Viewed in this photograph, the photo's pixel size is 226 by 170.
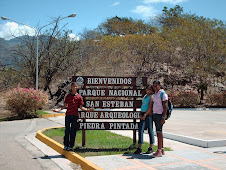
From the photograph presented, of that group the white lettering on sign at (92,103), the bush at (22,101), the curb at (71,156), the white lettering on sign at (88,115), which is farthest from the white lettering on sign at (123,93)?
the bush at (22,101)

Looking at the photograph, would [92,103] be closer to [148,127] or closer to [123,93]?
[123,93]

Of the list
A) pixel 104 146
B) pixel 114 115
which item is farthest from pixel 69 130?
pixel 114 115

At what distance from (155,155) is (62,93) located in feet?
67.6

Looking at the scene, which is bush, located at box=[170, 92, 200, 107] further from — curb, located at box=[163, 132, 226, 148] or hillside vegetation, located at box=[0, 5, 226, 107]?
curb, located at box=[163, 132, 226, 148]

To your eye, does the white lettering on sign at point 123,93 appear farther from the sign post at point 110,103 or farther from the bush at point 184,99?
the bush at point 184,99

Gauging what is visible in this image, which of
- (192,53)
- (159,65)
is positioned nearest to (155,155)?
(192,53)

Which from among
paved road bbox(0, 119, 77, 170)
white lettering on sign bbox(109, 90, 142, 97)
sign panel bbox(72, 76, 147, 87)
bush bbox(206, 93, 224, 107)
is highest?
sign panel bbox(72, 76, 147, 87)

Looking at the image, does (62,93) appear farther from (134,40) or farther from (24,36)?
(134,40)

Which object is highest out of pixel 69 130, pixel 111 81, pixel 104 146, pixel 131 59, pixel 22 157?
pixel 131 59

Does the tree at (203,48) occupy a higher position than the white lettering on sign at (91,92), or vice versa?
the tree at (203,48)

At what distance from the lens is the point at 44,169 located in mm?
6258

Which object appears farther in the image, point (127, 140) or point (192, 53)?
point (192, 53)

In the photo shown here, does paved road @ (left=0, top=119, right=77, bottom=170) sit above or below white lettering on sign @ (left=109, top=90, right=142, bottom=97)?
below

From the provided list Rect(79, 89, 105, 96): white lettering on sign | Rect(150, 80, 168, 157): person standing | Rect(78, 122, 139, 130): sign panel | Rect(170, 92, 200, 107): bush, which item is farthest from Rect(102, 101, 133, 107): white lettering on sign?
Rect(170, 92, 200, 107): bush
